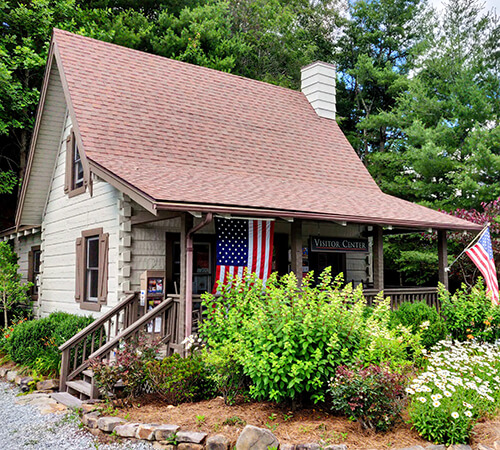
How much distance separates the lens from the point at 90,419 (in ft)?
21.6

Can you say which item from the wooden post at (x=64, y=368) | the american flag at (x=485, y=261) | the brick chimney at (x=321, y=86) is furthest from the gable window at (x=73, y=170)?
the american flag at (x=485, y=261)

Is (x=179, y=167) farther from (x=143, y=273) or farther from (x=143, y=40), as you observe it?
(x=143, y=40)

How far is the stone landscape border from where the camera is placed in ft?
16.5

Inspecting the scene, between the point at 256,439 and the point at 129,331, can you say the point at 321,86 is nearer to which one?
the point at 129,331

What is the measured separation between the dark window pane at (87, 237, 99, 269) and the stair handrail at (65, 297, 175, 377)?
279 centimetres

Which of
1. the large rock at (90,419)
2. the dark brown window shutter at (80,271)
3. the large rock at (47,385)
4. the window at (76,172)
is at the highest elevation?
the window at (76,172)

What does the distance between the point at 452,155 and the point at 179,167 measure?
13.0 meters

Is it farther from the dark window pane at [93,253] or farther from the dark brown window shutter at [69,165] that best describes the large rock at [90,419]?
A: the dark brown window shutter at [69,165]

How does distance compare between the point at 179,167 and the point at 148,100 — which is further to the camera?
the point at 148,100

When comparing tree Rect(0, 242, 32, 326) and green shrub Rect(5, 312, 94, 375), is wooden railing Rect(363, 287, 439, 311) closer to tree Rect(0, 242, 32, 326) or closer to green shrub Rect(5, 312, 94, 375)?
green shrub Rect(5, 312, 94, 375)

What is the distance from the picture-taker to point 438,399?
5.21 m

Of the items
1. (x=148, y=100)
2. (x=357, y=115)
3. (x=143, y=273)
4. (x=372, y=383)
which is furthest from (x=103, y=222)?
A: (x=357, y=115)

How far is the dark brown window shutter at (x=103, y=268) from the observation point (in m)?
9.90

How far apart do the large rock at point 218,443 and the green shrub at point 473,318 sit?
5382mm
